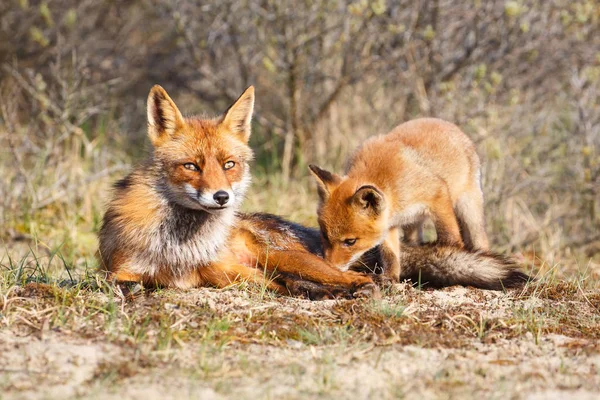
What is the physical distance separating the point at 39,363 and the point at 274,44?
6.16 m

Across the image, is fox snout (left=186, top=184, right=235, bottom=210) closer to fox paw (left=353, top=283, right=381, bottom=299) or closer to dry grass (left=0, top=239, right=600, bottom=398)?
dry grass (left=0, top=239, right=600, bottom=398)

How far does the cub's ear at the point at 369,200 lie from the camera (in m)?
5.02

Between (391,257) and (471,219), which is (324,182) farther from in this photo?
(471,219)

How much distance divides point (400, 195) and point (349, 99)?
477cm

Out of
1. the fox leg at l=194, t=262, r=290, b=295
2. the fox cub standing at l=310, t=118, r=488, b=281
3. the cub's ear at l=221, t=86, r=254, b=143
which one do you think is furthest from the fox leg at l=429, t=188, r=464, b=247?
the cub's ear at l=221, t=86, r=254, b=143

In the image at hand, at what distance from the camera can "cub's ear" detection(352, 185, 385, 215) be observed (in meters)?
5.02

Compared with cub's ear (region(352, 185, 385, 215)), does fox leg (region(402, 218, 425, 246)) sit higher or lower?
lower

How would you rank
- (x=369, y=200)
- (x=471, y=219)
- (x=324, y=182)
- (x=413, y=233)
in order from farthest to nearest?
(x=413, y=233)
(x=471, y=219)
(x=324, y=182)
(x=369, y=200)

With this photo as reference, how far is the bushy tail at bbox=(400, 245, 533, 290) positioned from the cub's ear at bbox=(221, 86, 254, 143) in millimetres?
1587

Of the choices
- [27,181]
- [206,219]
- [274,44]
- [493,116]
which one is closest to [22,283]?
→ [206,219]

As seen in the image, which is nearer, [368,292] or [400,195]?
[368,292]

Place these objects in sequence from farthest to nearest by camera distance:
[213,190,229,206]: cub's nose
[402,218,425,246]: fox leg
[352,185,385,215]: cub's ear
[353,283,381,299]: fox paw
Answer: [402,218,425,246]: fox leg, [352,185,385,215]: cub's ear, [353,283,381,299]: fox paw, [213,190,229,206]: cub's nose

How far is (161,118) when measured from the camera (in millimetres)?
4668

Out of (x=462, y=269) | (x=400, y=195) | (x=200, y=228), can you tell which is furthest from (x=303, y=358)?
(x=400, y=195)
